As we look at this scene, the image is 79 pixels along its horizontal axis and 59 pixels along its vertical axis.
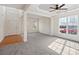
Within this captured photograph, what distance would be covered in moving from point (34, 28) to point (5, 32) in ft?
24.8

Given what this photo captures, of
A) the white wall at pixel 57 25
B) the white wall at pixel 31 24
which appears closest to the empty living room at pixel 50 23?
the white wall at pixel 57 25

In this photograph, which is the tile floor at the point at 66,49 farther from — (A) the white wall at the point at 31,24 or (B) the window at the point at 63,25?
(A) the white wall at the point at 31,24

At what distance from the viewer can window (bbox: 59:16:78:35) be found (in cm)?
690

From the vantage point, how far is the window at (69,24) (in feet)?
22.7

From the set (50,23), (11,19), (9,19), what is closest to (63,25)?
(50,23)

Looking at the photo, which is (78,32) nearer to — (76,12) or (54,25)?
(76,12)

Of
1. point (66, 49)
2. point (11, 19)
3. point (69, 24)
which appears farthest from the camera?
point (69, 24)

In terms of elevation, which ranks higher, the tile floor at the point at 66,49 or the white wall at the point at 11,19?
the white wall at the point at 11,19

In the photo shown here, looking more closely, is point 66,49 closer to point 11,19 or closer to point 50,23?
point 11,19

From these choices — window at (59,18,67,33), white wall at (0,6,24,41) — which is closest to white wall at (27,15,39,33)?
window at (59,18,67,33)

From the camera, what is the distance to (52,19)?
31.1 ft

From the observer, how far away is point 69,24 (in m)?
7.48
